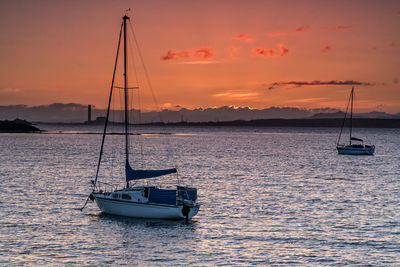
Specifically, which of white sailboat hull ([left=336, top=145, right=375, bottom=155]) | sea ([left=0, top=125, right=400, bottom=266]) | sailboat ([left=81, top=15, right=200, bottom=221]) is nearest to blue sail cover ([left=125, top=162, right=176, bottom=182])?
sailboat ([left=81, top=15, right=200, bottom=221])

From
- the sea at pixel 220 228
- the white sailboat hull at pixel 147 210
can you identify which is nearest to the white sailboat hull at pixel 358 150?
the sea at pixel 220 228

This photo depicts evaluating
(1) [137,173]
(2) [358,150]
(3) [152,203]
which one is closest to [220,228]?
(3) [152,203]

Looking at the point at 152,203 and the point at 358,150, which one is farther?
the point at 358,150

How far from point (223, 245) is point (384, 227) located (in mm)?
12857

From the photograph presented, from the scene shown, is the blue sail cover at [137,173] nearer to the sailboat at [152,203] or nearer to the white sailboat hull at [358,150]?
the sailboat at [152,203]

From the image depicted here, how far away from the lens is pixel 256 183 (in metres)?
59.3

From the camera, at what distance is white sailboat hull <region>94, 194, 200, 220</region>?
113 ft

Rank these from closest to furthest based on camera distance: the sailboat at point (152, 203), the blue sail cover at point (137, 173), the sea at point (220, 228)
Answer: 1. the sea at point (220, 228)
2. the sailboat at point (152, 203)
3. the blue sail cover at point (137, 173)

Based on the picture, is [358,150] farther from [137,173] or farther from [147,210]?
[147,210]

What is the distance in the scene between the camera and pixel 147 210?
34.6 meters

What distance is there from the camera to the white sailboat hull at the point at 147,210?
113ft

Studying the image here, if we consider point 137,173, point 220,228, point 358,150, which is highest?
point 137,173

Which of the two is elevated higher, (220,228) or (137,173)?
(137,173)

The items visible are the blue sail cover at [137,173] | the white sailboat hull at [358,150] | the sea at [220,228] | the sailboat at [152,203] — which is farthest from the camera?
the white sailboat hull at [358,150]
